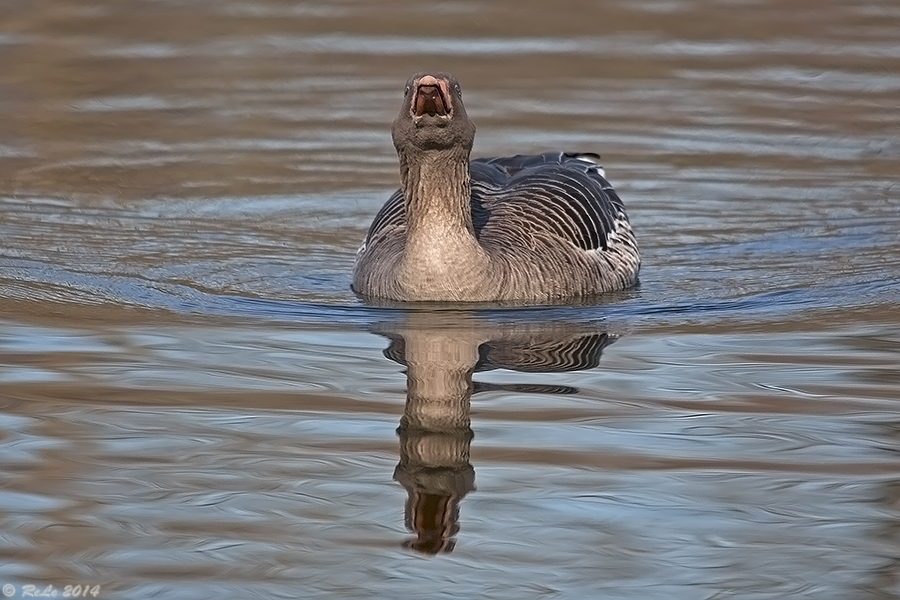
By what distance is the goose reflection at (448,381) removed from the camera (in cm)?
672

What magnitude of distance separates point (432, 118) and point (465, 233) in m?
0.84

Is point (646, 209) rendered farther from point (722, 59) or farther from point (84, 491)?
point (84, 491)

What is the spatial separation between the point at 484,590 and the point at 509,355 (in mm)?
3355

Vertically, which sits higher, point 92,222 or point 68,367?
point 92,222

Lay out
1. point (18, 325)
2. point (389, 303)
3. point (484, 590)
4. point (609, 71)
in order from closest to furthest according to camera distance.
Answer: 1. point (484, 590)
2. point (18, 325)
3. point (389, 303)
4. point (609, 71)

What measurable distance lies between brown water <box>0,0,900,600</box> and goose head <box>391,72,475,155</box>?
1051 millimetres

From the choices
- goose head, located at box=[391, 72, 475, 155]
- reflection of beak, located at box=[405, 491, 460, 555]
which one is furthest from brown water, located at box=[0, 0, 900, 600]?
goose head, located at box=[391, 72, 475, 155]

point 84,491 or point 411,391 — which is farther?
point 411,391

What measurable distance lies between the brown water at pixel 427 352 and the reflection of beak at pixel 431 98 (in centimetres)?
119

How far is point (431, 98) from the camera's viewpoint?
9.88 meters

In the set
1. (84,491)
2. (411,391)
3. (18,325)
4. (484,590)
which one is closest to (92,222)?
(18,325)

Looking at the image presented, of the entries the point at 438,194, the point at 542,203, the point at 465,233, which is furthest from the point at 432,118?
the point at 542,203

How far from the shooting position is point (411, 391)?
8.27 metres

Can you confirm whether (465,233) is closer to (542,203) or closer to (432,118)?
(432,118)
